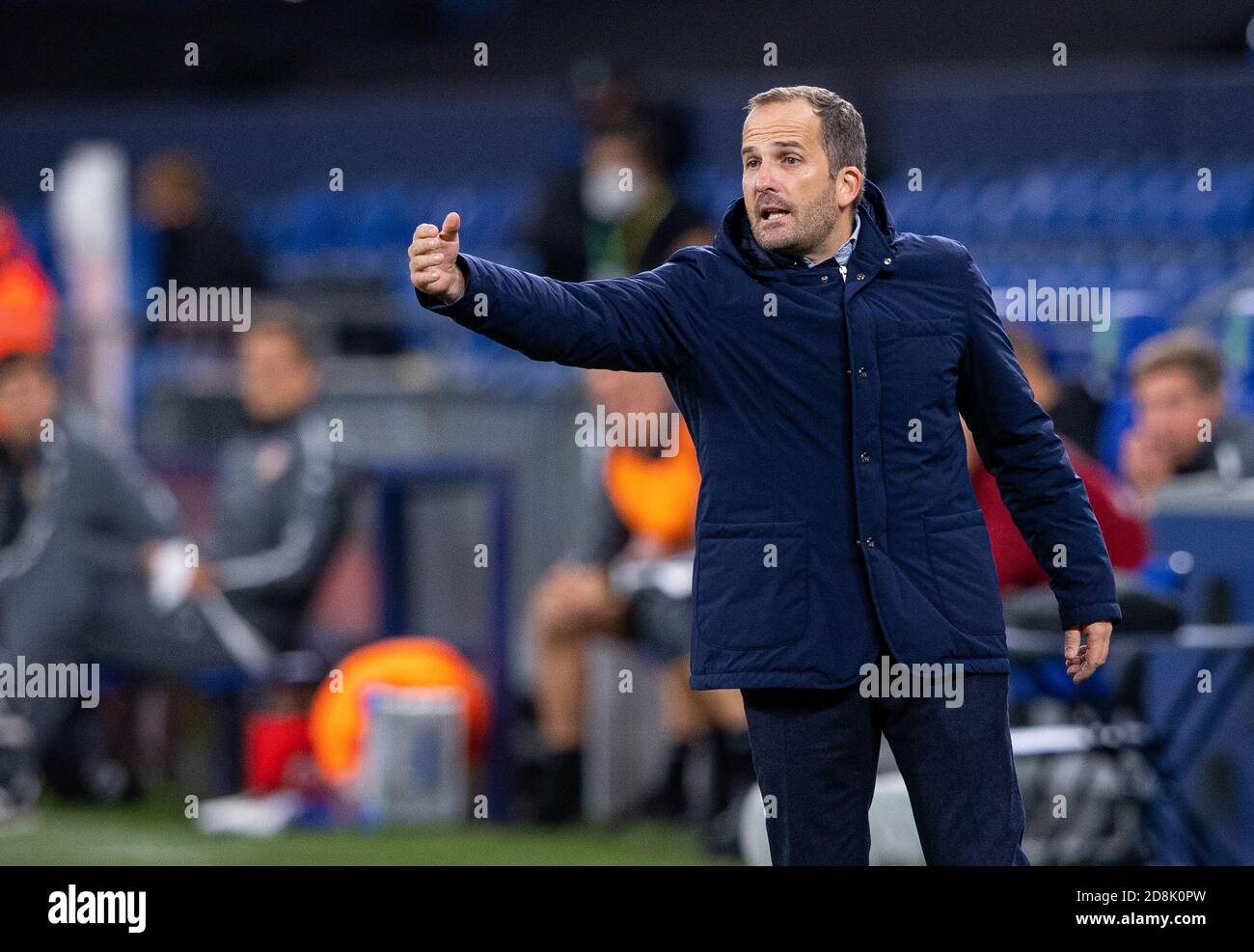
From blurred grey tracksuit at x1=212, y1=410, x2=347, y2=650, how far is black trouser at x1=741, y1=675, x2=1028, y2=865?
4140 millimetres

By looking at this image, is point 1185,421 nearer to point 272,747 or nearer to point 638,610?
point 638,610

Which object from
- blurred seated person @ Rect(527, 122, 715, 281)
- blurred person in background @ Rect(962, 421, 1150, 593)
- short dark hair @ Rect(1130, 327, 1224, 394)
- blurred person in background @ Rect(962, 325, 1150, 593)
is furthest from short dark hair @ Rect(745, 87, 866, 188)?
blurred seated person @ Rect(527, 122, 715, 281)

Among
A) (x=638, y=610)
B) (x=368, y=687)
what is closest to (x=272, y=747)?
(x=368, y=687)

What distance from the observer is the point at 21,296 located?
11.6m

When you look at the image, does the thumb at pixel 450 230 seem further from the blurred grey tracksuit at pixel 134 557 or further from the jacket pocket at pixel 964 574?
the blurred grey tracksuit at pixel 134 557

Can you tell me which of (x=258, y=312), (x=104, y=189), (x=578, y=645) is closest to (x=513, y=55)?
(x=104, y=189)

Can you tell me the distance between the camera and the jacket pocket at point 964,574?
12.0ft

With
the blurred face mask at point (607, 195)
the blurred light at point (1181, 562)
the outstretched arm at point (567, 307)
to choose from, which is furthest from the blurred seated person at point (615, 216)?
the outstretched arm at point (567, 307)

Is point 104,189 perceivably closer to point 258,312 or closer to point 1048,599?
point 258,312

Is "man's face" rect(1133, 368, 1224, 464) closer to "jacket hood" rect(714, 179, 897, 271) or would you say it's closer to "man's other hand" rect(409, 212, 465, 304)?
"jacket hood" rect(714, 179, 897, 271)

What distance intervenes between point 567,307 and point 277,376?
421cm

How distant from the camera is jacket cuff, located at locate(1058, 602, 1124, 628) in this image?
379 cm
